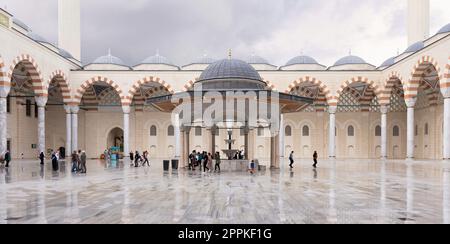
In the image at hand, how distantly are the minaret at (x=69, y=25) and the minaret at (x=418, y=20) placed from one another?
28.8 meters

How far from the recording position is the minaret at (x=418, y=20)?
2845cm

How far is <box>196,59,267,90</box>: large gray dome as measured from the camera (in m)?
14.4

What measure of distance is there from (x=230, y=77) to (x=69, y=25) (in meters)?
22.0

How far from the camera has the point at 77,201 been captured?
665cm

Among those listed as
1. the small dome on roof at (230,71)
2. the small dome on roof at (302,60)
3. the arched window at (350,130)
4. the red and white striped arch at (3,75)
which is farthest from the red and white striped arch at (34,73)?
the arched window at (350,130)

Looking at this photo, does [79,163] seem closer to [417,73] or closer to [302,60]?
[417,73]

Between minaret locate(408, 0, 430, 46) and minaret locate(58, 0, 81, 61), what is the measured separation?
28.8 meters

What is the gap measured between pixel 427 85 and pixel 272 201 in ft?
83.8

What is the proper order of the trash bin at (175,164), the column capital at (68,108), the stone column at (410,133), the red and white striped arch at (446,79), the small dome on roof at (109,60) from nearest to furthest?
the trash bin at (175,164) → the red and white striped arch at (446,79) → the stone column at (410,133) → the column capital at (68,108) → the small dome on roof at (109,60)

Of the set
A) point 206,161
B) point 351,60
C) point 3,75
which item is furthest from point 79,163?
point 351,60

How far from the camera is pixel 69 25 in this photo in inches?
1189

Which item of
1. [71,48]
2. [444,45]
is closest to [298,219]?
[444,45]

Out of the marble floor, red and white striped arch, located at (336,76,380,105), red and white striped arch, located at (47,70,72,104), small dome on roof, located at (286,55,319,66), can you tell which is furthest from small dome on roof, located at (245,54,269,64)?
the marble floor

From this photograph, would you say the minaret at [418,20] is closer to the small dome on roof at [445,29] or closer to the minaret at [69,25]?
the small dome on roof at [445,29]
